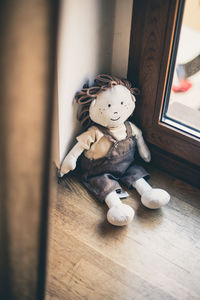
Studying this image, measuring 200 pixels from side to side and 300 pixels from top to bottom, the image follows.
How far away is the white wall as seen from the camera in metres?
1.35

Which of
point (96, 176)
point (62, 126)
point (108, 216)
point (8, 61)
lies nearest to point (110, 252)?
point (108, 216)

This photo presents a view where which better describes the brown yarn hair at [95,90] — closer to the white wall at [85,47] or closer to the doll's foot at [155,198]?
the white wall at [85,47]

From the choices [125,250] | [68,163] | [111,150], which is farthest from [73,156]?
[125,250]

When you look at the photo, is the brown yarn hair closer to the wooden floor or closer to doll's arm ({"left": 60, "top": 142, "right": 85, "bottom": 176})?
doll's arm ({"left": 60, "top": 142, "right": 85, "bottom": 176})

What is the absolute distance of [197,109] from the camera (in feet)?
5.38

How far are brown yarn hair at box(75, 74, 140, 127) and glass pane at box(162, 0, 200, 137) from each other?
0.16m

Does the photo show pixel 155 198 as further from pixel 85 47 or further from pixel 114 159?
pixel 85 47

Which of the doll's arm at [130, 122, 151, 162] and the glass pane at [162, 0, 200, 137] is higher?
the glass pane at [162, 0, 200, 137]

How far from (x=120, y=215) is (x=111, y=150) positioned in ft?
0.93

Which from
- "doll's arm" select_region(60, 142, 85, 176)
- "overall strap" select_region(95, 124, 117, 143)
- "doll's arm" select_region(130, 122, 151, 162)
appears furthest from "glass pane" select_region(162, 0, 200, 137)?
"doll's arm" select_region(60, 142, 85, 176)

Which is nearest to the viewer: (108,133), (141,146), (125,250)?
(125,250)

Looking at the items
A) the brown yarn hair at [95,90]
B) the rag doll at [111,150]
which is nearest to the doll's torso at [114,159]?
the rag doll at [111,150]

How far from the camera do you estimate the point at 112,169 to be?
5.35 feet

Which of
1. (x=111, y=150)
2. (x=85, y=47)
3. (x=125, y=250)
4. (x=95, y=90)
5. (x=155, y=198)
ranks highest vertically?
(x=85, y=47)
